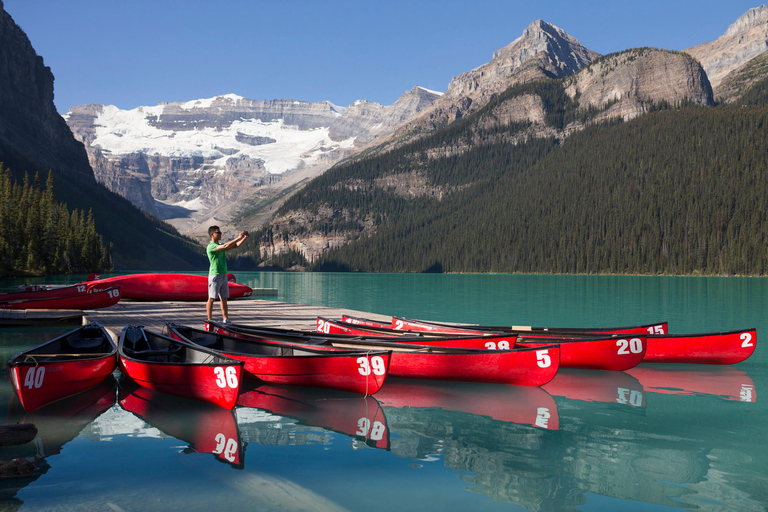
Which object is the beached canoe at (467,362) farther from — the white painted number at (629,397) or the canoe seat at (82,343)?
the canoe seat at (82,343)

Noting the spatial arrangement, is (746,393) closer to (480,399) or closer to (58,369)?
(480,399)

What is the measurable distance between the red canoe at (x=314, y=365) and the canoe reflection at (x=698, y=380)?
27.2 feet

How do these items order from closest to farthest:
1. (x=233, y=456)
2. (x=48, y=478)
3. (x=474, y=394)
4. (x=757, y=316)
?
(x=48, y=478)
(x=233, y=456)
(x=474, y=394)
(x=757, y=316)

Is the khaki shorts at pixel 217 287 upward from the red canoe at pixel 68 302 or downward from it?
upward

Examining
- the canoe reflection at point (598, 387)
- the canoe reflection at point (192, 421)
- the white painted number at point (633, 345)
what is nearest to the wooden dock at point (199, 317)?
the canoe reflection at point (192, 421)

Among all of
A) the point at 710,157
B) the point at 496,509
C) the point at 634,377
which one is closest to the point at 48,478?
the point at 496,509

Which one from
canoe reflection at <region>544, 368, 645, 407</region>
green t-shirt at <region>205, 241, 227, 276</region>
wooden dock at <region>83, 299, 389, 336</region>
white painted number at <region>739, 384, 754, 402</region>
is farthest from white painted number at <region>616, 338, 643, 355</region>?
green t-shirt at <region>205, 241, 227, 276</region>

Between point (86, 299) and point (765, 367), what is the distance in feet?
100

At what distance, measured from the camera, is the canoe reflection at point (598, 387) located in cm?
1530

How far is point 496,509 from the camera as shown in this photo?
825cm

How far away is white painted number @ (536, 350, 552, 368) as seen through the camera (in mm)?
15406

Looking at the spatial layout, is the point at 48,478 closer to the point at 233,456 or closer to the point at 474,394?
the point at 233,456

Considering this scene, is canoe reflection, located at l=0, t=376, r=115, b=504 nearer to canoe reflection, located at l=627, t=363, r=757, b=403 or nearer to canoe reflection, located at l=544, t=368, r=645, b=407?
canoe reflection, located at l=544, t=368, r=645, b=407

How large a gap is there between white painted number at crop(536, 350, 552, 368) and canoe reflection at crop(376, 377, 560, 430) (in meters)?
0.85
